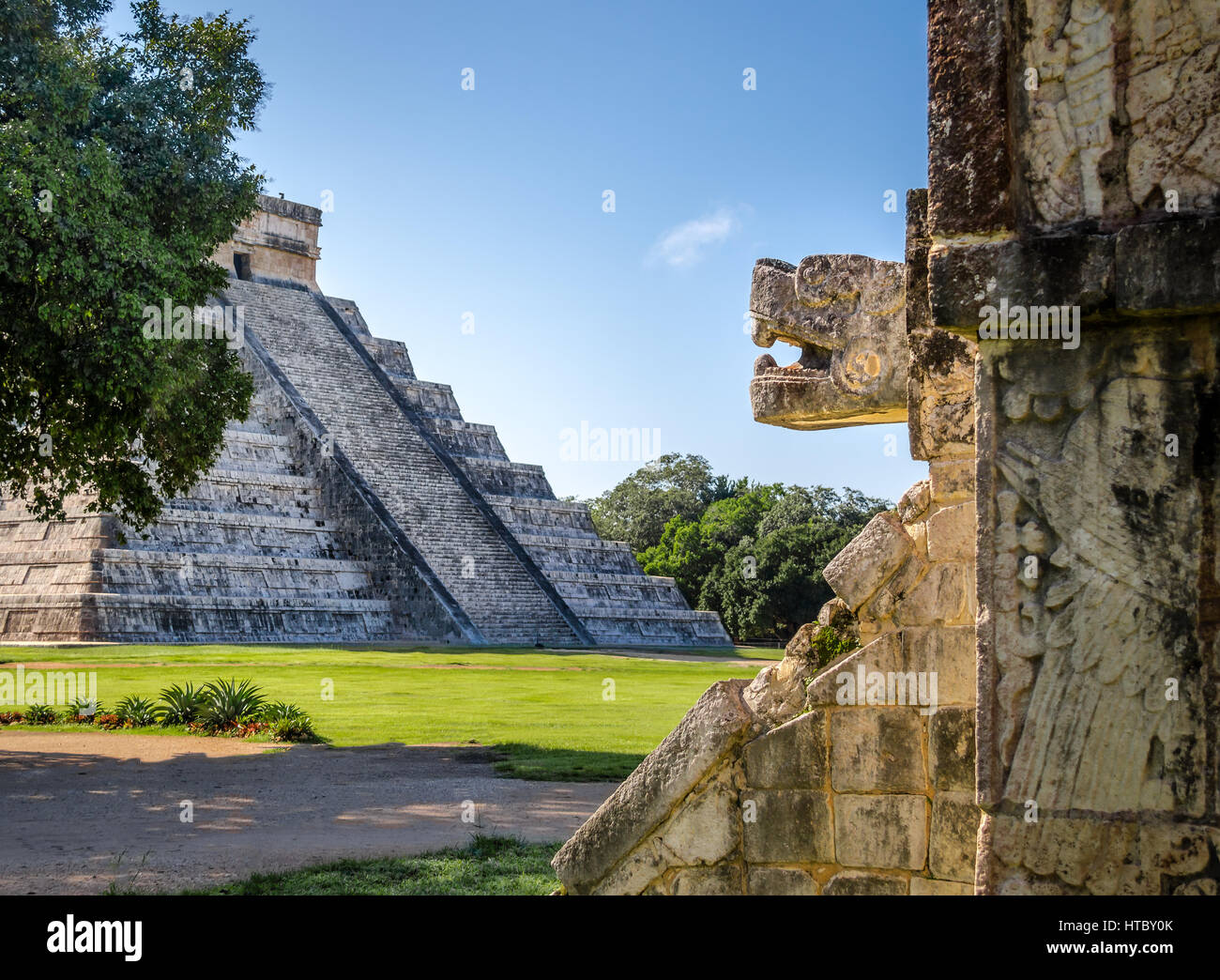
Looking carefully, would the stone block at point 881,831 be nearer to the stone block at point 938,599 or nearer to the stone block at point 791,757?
the stone block at point 791,757

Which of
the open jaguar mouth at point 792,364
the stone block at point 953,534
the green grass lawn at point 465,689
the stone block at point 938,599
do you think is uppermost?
the open jaguar mouth at point 792,364

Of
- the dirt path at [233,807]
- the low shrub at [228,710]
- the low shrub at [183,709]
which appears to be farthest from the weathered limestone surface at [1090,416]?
the low shrub at [183,709]

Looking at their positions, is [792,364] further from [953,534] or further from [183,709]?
[183,709]

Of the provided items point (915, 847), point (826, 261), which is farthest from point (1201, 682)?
point (826, 261)

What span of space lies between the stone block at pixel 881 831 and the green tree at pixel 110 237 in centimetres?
856

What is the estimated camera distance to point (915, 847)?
334cm

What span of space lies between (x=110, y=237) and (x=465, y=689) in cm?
925

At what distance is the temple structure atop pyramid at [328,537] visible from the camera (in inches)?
990

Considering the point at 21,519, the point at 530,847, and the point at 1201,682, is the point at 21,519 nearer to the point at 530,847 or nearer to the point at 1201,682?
the point at 530,847

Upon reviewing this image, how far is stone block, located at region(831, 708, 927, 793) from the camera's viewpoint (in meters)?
3.36

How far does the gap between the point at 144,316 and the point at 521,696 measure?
8.13 metres

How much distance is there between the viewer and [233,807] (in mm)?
8242

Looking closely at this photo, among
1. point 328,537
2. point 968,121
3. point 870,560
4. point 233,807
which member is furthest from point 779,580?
point 968,121

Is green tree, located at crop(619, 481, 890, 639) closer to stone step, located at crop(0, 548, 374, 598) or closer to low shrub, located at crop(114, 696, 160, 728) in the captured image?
stone step, located at crop(0, 548, 374, 598)
